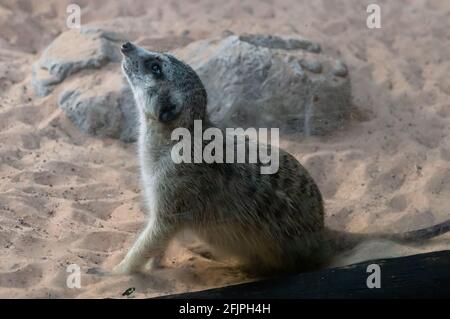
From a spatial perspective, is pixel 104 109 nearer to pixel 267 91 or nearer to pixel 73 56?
pixel 73 56

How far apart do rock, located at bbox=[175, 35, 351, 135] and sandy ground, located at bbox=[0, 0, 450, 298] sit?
16 cm

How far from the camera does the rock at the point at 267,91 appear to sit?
472 centimetres

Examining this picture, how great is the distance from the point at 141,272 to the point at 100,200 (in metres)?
0.84

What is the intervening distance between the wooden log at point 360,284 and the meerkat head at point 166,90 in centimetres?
81

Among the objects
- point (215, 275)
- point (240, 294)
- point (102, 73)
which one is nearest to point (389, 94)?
point (102, 73)

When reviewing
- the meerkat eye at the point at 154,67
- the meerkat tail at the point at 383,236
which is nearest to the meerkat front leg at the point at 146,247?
the meerkat eye at the point at 154,67

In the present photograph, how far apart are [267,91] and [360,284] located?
231cm

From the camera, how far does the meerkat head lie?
3.09m

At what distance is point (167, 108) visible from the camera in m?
3.10

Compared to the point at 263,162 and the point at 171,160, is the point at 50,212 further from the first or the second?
the point at 263,162

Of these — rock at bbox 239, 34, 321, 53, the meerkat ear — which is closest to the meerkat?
the meerkat ear

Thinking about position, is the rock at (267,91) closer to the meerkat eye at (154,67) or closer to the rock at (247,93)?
the rock at (247,93)

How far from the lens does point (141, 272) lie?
10.6 ft

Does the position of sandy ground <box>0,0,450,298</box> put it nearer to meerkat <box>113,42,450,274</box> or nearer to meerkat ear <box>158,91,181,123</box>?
meerkat <box>113,42,450,274</box>
